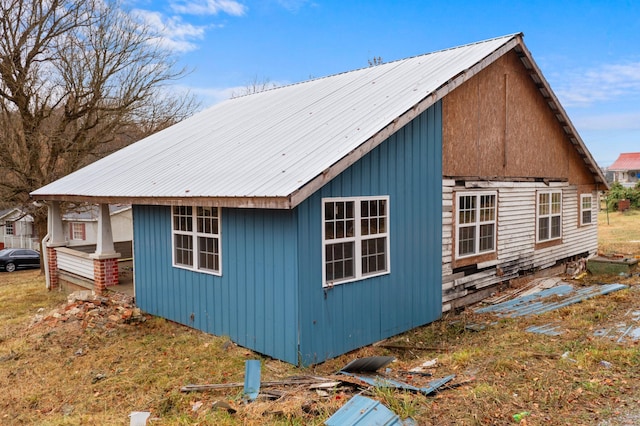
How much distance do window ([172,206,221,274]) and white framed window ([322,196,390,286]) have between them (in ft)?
7.06

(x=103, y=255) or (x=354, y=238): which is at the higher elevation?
(x=354, y=238)

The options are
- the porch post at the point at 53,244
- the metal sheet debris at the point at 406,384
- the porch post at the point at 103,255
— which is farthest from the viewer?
the porch post at the point at 53,244

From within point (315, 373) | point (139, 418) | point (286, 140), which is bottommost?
point (315, 373)

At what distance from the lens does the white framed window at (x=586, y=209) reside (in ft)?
52.7

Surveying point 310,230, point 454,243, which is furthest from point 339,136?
point 454,243

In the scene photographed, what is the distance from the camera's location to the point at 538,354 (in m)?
7.14

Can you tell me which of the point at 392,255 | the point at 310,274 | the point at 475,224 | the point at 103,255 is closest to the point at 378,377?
the point at 310,274

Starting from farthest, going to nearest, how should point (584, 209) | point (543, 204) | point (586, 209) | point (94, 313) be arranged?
point (586, 209), point (584, 209), point (543, 204), point (94, 313)

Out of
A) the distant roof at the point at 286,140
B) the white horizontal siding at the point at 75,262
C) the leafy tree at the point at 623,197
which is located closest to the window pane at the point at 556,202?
the distant roof at the point at 286,140

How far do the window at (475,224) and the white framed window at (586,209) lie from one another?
237 inches

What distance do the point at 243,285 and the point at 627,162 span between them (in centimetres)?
6965

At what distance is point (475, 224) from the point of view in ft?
37.1

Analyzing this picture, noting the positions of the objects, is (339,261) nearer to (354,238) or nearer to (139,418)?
(354,238)

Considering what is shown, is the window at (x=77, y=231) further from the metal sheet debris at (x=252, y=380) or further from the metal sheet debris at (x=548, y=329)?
the metal sheet debris at (x=548, y=329)
